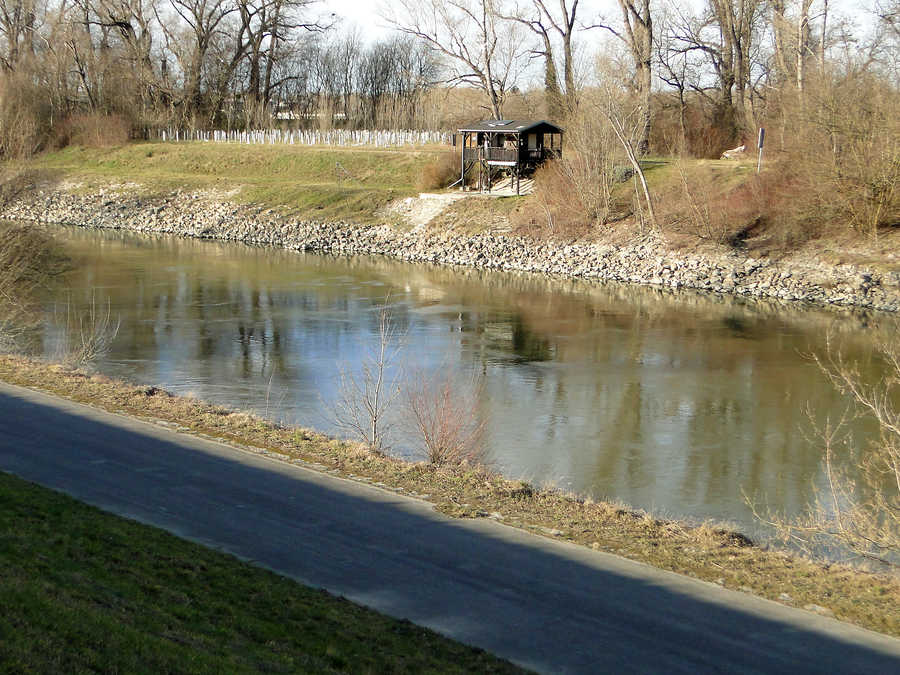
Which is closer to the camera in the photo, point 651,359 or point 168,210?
point 651,359

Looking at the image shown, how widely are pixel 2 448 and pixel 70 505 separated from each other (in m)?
3.71

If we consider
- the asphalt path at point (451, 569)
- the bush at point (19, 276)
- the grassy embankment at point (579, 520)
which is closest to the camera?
the asphalt path at point (451, 569)

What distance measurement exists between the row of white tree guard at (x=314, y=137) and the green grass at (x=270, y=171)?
10.6ft

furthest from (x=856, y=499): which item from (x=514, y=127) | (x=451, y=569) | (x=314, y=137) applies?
(x=314, y=137)

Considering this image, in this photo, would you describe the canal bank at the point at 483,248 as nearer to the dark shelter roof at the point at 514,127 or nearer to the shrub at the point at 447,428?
the dark shelter roof at the point at 514,127

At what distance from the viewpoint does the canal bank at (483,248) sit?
35.9 m

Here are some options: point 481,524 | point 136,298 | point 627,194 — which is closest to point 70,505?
point 481,524

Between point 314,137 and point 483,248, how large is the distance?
3233 cm

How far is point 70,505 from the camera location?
10.9 meters

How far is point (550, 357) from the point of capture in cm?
2614

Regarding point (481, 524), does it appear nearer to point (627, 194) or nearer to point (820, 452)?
point (820, 452)

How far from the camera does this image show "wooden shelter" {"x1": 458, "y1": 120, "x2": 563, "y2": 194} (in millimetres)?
51812

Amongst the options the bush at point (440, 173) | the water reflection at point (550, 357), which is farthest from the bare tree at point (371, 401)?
the bush at point (440, 173)

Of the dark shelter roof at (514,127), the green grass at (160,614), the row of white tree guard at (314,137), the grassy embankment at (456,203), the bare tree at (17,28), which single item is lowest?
the green grass at (160,614)
